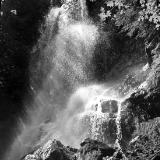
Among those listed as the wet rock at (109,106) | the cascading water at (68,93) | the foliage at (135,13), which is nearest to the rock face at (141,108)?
the cascading water at (68,93)

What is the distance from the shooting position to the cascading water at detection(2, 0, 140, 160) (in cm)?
1395

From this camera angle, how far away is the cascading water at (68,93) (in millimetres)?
13953

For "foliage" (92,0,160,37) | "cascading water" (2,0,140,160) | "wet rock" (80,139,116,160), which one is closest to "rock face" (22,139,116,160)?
"wet rock" (80,139,116,160)

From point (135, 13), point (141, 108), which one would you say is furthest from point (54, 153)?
point (135, 13)

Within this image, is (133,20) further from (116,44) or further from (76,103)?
(116,44)

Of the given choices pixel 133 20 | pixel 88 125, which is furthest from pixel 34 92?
pixel 133 20

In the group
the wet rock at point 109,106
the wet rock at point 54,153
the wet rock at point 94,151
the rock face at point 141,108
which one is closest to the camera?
the wet rock at point 94,151

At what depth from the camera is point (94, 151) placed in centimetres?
989

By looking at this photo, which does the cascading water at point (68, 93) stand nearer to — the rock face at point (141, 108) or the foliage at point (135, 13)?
the rock face at point (141, 108)

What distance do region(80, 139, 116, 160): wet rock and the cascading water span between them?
234cm

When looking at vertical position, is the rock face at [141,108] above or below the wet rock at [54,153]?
above

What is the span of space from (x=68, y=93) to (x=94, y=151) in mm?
10010

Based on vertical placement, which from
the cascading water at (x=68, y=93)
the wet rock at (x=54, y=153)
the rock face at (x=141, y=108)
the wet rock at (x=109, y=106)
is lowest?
the wet rock at (x=54, y=153)

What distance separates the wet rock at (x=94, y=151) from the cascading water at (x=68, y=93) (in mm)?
2339
